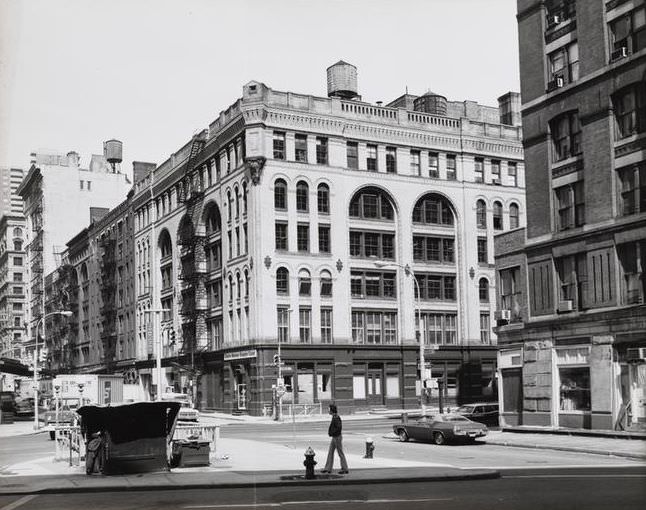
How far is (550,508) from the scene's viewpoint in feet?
57.0

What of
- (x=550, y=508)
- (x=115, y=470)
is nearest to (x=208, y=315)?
(x=115, y=470)

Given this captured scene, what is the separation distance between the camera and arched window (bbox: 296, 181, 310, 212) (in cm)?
6719

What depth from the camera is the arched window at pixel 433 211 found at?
73438mm

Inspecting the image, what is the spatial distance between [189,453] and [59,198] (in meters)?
106

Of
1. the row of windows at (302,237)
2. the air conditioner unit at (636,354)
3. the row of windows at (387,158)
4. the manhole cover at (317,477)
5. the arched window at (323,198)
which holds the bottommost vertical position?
the manhole cover at (317,477)

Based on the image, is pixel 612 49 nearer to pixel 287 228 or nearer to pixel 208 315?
pixel 287 228

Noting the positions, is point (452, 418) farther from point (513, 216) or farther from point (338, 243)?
point (513, 216)

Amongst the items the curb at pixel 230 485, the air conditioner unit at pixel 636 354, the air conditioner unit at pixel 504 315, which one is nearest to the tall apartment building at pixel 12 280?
the air conditioner unit at pixel 504 315

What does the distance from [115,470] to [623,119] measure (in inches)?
932

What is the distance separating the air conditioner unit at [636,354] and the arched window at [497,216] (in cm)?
4205

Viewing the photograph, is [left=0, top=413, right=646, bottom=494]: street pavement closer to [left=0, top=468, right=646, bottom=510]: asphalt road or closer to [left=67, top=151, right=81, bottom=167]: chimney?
[left=0, top=468, right=646, bottom=510]: asphalt road

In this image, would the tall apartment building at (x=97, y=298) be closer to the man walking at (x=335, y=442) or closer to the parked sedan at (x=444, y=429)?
the parked sedan at (x=444, y=429)

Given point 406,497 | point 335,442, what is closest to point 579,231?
point 335,442

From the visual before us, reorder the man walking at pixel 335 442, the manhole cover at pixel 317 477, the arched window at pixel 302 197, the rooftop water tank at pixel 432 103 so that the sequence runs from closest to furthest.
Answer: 1. the manhole cover at pixel 317 477
2. the man walking at pixel 335 442
3. the arched window at pixel 302 197
4. the rooftop water tank at pixel 432 103
